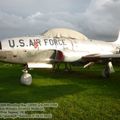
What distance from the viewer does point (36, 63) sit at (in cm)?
1374

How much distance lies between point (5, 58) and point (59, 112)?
616 centimetres

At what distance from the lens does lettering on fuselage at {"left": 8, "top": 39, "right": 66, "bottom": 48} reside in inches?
512

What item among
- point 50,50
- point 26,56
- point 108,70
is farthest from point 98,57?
point 26,56

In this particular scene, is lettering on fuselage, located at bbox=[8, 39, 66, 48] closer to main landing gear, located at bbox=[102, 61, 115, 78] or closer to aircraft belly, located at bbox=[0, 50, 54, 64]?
aircraft belly, located at bbox=[0, 50, 54, 64]

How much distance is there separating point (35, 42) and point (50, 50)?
879 millimetres

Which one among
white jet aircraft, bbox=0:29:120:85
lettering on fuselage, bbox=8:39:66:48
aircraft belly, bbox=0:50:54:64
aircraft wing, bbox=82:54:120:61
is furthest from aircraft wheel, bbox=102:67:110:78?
aircraft belly, bbox=0:50:54:64

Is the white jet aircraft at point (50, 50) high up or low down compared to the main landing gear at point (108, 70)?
up

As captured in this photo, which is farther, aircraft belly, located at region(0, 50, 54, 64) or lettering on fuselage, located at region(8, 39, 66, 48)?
lettering on fuselage, located at region(8, 39, 66, 48)

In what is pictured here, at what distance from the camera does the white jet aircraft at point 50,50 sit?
42.5ft

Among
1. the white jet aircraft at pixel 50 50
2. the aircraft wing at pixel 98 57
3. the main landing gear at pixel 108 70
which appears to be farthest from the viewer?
the main landing gear at pixel 108 70

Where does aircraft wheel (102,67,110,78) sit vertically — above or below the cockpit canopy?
below

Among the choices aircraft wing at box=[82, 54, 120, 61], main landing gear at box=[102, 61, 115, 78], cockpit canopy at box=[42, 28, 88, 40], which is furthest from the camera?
main landing gear at box=[102, 61, 115, 78]

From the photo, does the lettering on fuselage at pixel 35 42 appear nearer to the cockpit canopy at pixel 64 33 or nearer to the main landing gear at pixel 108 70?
→ the cockpit canopy at pixel 64 33

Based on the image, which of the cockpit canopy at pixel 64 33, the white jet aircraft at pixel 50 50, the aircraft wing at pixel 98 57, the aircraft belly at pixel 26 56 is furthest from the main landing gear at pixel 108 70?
the aircraft belly at pixel 26 56
